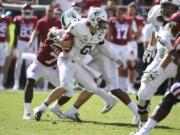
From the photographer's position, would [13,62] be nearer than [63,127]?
No

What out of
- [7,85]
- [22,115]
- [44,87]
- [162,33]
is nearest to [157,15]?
[162,33]

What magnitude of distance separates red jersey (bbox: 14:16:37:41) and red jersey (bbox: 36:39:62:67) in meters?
5.42

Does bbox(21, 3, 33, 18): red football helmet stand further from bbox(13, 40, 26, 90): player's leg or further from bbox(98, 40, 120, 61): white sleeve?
bbox(98, 40, 120, 61): white sleeve

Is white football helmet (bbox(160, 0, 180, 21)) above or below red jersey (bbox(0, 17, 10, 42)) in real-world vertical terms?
above

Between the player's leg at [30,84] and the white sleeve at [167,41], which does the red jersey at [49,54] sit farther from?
the white sleeve at [167,41]

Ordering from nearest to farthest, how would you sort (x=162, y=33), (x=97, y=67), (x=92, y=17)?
(x=162, y=33)
(x=92, y=17)
(x=97, y=67)

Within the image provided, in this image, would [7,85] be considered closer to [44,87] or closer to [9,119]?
[44,87]

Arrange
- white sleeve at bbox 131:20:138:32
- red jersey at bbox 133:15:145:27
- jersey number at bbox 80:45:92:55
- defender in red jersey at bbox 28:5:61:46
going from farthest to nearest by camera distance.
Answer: red jersey at bbox 133:15:145:27 → white sleeve at bbox 131:20:138:32 → defender in red jersey at bbox 28:5:61:46 → jersey number at bbox 80:45:92:55

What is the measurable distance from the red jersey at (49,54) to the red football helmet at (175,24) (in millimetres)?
2184

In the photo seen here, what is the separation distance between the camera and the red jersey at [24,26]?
49.7ft

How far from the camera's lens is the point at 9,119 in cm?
933

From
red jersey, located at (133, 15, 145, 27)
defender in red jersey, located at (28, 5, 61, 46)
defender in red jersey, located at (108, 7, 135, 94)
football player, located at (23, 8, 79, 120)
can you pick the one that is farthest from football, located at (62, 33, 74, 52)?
red jersey, located at (133, 15, 145, 27)

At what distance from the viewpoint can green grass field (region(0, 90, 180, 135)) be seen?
8.32 meters

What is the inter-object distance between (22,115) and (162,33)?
8.66ft
